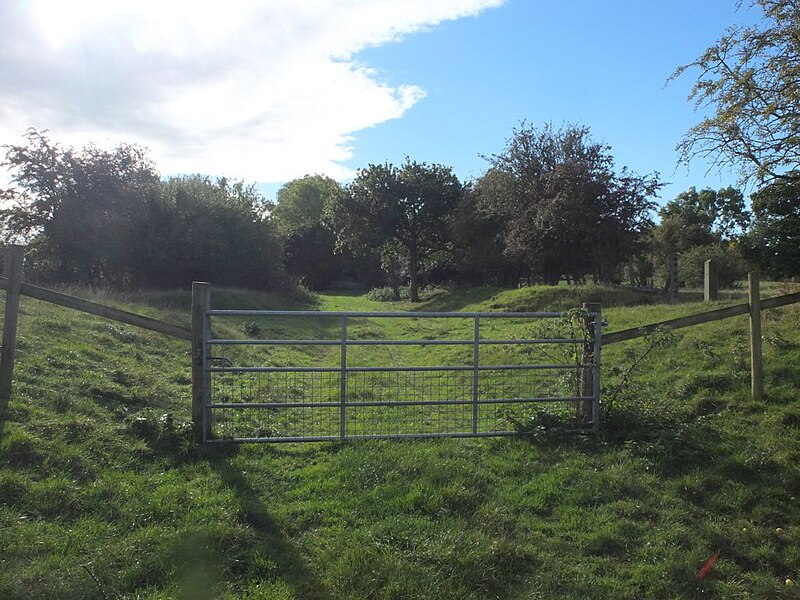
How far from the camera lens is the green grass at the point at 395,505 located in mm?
4020

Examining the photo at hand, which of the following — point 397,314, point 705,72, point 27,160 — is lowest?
point 397,314

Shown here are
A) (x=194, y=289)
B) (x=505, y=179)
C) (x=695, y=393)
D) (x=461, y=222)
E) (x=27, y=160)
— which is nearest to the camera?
(x=194, y=289)

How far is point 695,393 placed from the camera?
8.32 meters

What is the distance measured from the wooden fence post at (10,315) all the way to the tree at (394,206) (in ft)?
111

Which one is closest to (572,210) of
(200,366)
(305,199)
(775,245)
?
(775,245)

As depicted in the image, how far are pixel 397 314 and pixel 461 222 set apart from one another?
31744mm

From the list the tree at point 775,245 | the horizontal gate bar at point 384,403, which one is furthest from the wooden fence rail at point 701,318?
the tree at point 775,245

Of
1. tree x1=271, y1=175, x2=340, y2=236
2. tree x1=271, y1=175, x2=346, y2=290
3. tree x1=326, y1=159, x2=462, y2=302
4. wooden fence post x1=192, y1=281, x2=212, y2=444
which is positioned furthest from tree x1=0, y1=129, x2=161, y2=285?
tree x1=271, y1=175, x2=340, y2=236

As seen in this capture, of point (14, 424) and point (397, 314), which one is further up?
point (397, 314)

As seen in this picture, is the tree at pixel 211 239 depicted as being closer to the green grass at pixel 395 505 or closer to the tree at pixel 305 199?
the green grass at pixel 395 505

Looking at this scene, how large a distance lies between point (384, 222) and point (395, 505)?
35.8 meters

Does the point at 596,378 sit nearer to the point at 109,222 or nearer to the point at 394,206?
the point at 109,222

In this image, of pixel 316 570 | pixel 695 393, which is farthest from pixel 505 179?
pixel 316 570

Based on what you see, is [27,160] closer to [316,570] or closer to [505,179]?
[505,179]
